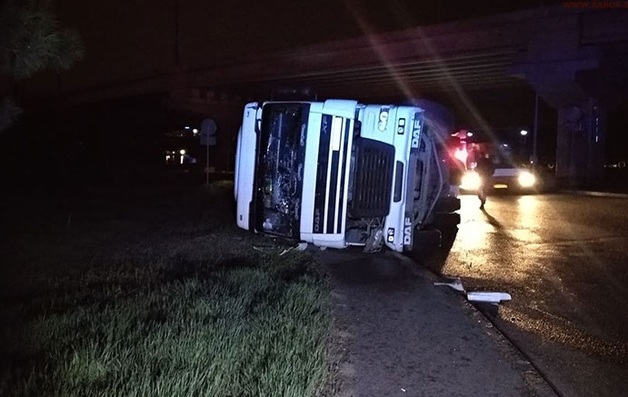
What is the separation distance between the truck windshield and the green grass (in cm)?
48

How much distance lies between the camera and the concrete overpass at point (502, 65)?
31.0 m

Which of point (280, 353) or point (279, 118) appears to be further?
point (279, 118)

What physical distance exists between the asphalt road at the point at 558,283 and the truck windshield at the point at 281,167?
2.23 metres

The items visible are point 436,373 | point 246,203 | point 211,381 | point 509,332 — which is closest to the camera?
point 211,381

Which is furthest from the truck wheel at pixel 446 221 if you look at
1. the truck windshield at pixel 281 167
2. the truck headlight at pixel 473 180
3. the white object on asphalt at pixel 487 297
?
the truck headlight at pixel 473 180

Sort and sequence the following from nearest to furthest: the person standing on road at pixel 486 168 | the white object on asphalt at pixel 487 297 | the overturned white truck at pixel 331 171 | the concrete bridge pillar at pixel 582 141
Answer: the white object on asphalt at pixel 487 297 → the overturned white truck at pixel 331 171 → the person standing on road at pixel 486 168 → the concrete bridge pillar at pixel 582 141

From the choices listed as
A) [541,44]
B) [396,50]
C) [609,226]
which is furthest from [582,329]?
[396,50]

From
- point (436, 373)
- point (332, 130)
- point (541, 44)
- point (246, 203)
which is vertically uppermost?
point (541, 44)

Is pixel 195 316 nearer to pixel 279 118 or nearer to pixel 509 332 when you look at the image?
pixel 509 332

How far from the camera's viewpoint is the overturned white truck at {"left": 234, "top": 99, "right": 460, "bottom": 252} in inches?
340

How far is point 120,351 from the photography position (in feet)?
14.1

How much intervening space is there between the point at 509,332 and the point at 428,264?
3.40 metres

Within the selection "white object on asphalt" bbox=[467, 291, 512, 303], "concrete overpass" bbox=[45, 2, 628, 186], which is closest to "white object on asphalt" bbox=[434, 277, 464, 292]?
"white object on asphalt" bbox=[467, 291, 512, 303]

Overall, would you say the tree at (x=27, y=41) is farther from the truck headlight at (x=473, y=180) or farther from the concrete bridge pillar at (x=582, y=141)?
the concrete bridge pillar at (x=582, y=141)
